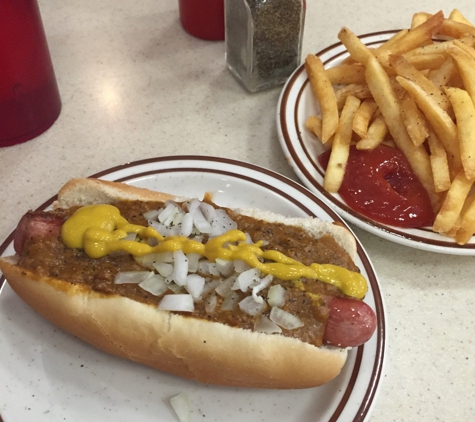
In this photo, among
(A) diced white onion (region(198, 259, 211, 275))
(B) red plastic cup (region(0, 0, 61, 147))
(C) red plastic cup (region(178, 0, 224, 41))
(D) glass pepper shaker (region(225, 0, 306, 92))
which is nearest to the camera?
(A) diced white onion (region(198, 259, 211, 275))

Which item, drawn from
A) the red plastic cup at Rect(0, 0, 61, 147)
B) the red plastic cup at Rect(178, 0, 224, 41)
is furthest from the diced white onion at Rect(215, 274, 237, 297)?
the red plastic cup at Rect(178, 0, 224, 41)

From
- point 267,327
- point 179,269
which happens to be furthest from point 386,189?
point 179,269

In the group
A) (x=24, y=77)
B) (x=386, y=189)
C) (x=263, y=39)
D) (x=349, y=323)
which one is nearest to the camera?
(x=349, y=323)

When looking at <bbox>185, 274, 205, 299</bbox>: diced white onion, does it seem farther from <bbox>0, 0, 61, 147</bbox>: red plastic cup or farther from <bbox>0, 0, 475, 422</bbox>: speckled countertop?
<bbox>0, 0, 61, 147</bbox>: red plastic cup

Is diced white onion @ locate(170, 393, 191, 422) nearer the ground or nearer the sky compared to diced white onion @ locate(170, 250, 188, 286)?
nearer the ground

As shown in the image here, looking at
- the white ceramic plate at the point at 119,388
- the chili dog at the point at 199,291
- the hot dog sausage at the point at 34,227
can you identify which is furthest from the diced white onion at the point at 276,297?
the hot dog sausage at the point at 34,227

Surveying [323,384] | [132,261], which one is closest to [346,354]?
[323,384]

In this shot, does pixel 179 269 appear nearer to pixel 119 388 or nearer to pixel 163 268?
pixel 163 268

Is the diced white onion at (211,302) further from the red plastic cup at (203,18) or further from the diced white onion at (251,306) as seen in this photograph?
the red plastic cup at (203,18)
